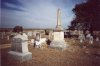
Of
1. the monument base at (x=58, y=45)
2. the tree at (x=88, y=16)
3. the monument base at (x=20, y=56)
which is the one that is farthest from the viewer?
the tree at (x=88, y=16)

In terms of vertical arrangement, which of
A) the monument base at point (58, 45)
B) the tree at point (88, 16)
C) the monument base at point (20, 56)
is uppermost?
the tree at point (88, 16)

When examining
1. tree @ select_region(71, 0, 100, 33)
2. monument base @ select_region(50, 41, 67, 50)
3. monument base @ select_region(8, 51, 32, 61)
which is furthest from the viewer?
tree @ select_region(71, 0, 100, 33)

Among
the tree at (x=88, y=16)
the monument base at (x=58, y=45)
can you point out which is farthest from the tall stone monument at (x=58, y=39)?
the tree at (x=88, y=16)

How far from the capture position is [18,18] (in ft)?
14.0

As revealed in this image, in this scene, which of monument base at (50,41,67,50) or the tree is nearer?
monument base at (50,41,67,50)

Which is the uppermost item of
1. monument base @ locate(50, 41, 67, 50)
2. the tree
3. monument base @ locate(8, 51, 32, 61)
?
the tree

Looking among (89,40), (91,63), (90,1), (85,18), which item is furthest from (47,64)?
(90,1)

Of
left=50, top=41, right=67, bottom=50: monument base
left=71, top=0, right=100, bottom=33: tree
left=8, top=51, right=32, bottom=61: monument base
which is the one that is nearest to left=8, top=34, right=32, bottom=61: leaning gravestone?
left=8, top=51, right=32, bottom=61: monument base

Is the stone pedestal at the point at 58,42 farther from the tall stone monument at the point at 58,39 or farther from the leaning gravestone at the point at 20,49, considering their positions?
the leaning gravestone at the point at 20,49

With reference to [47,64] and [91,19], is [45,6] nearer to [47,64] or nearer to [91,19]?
[47,64]

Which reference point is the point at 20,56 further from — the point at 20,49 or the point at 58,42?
the point at 58,42

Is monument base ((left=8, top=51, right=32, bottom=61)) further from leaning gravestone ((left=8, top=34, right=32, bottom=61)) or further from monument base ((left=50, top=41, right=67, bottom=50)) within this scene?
monument base ((left=50, top=41, right=67, bottom=50))

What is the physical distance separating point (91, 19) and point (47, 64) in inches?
189

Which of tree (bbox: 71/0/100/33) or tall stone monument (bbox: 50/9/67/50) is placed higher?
tree (bbox: 71/0/100/33)
